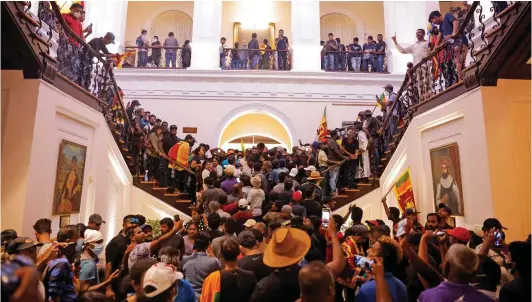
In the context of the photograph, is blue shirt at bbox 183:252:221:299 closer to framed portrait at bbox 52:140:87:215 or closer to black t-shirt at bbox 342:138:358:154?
framed portrait at bbox 52:140:87:215

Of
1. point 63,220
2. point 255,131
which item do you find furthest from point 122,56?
point 255,131

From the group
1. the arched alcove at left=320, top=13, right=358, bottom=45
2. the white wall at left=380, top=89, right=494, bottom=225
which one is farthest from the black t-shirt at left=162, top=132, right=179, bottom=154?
the arched alcove at left=320, top=13, right=358, bottom=45

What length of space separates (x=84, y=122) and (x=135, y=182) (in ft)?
8.80

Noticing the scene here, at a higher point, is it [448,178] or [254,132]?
[254,132]

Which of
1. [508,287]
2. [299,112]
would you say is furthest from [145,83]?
[508,287]

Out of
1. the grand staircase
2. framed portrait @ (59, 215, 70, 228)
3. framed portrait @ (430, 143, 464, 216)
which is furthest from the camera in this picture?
framed portrait @ (430, 143, 464, 216)

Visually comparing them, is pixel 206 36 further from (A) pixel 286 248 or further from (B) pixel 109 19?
(A) pixel 286 248

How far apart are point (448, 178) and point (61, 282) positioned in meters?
5.88

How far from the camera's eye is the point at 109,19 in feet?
50.5

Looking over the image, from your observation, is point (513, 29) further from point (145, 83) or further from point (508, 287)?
point (145, 83)

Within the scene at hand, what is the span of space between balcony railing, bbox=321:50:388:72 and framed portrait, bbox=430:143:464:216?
338 inches

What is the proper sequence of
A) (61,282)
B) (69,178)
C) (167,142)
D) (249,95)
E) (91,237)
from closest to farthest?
(61,282)
(91,237)
(69,178)
(167,142)
(249,95)

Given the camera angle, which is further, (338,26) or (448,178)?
(338,26)

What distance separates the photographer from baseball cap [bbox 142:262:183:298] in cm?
229
